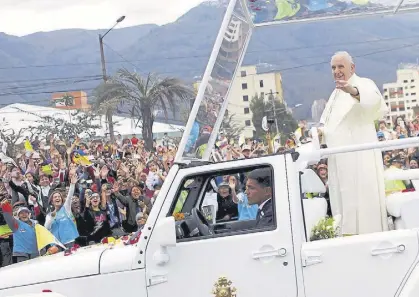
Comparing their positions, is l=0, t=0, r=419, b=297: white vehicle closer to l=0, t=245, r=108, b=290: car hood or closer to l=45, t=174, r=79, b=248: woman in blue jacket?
l=0, t=245, r=108, b=290: car hood

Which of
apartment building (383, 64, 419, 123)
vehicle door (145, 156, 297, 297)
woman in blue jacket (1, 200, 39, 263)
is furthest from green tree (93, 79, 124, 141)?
vehicle door (145, 156, 297, 297)

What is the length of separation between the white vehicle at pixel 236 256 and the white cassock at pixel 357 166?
0.28 meters

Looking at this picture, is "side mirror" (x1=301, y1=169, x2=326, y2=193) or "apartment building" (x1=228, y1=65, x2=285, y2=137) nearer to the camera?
"side mirror" (x1=301, y1=169, x2=326, y2=193)

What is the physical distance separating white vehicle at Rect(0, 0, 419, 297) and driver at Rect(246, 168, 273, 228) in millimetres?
39

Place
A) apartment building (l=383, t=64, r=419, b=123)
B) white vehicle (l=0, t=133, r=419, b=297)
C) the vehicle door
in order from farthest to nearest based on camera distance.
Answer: apartment building (l=383, t=64, r=419, b=123) → the vehicle door → white vehicle (l=0, t=133, r=419, b=297)

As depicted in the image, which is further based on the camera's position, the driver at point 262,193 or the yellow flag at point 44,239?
the yellow flag at point 44,239

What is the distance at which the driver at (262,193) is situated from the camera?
540cm

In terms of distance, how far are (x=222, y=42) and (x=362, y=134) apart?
4.27ft

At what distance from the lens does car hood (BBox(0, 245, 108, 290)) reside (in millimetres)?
5594

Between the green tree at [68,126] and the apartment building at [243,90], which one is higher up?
the green tree at [68,126]

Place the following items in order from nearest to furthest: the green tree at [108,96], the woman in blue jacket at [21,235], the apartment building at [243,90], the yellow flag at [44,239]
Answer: the apartment building at [243,90] → the yellow flag at [44,239] → the woman in blue jacket at [21,235] → the green tree at [108,96]

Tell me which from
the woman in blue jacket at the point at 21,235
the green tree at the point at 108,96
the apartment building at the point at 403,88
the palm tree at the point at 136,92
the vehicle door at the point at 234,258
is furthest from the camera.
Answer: the green tree at the point at 108,96

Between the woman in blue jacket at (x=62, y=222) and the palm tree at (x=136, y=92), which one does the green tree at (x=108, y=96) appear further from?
the woman in blue jacket at (x=62, y=222)

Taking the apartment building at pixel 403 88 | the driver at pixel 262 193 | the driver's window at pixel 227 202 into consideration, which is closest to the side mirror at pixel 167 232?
the driver's window at pixel 227 202
